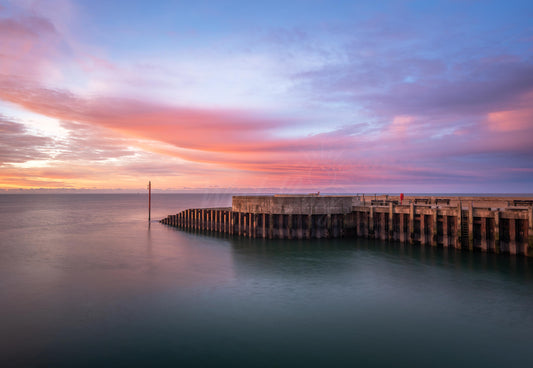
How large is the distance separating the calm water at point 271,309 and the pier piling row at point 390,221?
1525 mm

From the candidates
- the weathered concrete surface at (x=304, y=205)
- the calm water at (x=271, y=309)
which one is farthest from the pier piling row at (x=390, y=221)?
the calm water at (x=271, y=309)

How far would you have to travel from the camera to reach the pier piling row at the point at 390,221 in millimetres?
22906

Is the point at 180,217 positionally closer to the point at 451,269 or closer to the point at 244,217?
the point at 244,217

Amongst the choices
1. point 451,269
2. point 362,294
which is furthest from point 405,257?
→ point 362,294

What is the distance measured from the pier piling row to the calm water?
1.52 m

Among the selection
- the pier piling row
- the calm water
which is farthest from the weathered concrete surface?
the calm water

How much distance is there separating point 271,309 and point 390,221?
60.9ft

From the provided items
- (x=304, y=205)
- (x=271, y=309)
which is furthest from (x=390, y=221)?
(x=271, y=309)

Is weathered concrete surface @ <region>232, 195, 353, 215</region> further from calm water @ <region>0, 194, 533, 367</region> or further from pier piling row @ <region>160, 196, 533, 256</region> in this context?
calm water @ <region>0, 194, 533, 367</region>

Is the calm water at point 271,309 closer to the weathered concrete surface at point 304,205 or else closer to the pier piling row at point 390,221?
the pier piling row at point 390,221

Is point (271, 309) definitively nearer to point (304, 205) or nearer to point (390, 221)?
point (304, 205)

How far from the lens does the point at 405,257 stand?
2445 cm

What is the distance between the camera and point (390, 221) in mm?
29641

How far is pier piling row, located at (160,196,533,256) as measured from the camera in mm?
22906
